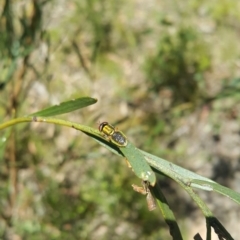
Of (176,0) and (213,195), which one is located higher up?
(176,0)

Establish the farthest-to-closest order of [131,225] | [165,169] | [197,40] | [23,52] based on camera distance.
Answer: [197,40]
[131,225]
[23,52]
[165,169]

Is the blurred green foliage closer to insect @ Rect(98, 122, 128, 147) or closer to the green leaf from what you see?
the green leaf

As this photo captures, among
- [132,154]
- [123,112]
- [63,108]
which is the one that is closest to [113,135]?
[132,154]

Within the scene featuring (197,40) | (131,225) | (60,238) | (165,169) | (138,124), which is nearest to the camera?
(165,169)

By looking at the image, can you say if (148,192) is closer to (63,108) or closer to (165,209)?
(165,209)

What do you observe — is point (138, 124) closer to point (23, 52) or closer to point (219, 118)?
point (219, 118)

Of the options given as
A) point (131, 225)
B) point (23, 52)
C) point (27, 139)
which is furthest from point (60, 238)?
point (23, 52)

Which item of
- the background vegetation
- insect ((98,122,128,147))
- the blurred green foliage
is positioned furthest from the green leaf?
the blurred green foliage

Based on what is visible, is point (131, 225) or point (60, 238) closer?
point (60, 238)

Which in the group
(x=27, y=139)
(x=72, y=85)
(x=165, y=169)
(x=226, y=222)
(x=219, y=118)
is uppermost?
(x=72, y=85)
